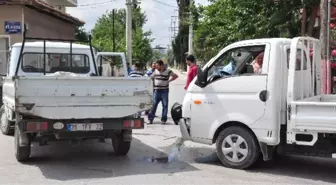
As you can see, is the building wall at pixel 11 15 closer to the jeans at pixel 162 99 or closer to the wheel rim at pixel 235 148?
the jeans at pixel 162 99

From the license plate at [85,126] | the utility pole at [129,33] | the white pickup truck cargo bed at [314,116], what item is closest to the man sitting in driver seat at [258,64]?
the white pickup truck cargo bed at [314,116]

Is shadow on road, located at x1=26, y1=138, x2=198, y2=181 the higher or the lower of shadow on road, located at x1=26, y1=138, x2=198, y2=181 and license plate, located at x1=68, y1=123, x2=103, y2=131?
the lower

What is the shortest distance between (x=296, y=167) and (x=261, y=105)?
4.42 ft

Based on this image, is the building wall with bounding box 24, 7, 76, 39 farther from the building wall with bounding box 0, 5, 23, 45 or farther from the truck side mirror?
the truck side mirror

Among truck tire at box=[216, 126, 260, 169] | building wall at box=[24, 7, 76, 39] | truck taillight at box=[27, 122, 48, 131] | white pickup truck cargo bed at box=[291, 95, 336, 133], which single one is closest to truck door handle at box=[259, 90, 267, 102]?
white pickup truck cargo bed at box=[291, 95, 336, 133]

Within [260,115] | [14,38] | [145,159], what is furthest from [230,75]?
[14,38]

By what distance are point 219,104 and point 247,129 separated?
56cm

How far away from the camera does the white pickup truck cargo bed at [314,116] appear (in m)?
6.26

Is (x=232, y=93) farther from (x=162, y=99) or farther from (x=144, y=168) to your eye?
(x=162, y=99)

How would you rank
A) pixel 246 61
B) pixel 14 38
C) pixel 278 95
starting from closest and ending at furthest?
1. pixel 278 95
2. pixel 246 61
3. pixel 14 38

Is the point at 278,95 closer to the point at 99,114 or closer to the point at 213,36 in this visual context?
the point at 99,114

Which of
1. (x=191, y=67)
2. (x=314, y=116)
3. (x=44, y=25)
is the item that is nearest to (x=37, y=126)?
(x=314, y=116)

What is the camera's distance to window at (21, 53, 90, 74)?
8836 millimetres

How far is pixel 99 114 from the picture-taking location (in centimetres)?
709
